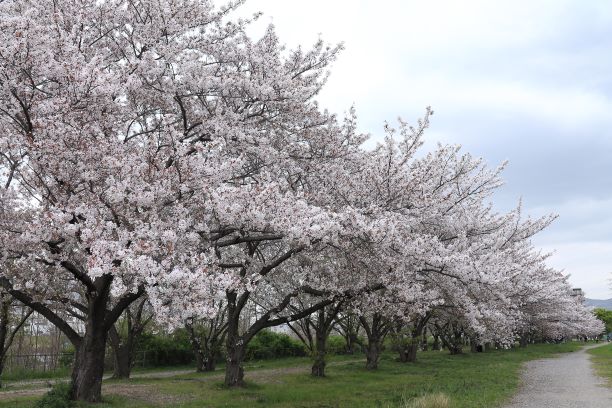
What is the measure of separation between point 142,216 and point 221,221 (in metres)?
1.45

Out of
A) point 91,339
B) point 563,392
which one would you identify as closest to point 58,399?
point 91,339

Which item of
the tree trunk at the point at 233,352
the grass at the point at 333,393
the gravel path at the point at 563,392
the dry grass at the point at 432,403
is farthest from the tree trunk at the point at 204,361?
the dry grass at the point at 432,403

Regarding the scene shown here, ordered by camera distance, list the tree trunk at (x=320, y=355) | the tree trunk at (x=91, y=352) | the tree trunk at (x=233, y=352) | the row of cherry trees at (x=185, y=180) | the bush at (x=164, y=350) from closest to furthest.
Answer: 1. the row of cherry trees at (x=185, y=180)
2. the tree trunk at (x=91, y=352)
3. the tree trunk at (x=233, y=352)
4. the tree trunk at (x=320, y=355)
5. the bush at (x=164, y=350)

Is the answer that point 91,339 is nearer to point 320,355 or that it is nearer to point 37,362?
point 320,355

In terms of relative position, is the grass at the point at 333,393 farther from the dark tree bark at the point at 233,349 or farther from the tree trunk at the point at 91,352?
the tree trunk at the point at 91,352

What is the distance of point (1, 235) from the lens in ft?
32.3

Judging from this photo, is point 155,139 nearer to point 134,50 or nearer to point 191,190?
point 191,190

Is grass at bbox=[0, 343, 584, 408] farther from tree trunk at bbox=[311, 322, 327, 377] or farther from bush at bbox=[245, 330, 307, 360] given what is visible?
bush at bbox=[245, 330, 307, 360]

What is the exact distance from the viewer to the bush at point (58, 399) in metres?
11.6

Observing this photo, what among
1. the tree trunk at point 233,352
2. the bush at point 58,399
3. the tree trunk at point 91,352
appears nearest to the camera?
the bush at point 58,399

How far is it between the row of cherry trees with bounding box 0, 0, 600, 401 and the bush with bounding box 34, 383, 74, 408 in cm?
31

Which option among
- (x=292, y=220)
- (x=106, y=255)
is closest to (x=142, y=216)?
(x=106, y=255)

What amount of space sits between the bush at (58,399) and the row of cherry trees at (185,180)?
311mm

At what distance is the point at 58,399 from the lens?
11.8m
